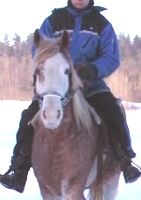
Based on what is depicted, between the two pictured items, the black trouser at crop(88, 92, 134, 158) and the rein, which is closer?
the rein

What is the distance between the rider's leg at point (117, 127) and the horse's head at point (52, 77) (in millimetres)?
763

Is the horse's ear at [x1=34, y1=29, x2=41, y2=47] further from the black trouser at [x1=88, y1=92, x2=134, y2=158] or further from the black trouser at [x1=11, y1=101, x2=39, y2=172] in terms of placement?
the black trouser at [x1=88, y1=92, x2=134, y2=158]

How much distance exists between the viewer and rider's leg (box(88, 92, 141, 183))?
15.0ft

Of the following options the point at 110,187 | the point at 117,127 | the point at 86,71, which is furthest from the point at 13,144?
the point at 86,71

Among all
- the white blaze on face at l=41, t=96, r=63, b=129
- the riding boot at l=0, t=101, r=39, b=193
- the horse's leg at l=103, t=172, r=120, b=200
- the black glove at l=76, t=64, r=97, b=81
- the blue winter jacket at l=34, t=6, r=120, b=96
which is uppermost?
the blue winter jacket at l=34, t=6, r=120, b=96

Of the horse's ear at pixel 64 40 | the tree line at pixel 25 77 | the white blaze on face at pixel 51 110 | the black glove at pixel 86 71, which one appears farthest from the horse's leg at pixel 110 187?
the tree line at pixel 25 77

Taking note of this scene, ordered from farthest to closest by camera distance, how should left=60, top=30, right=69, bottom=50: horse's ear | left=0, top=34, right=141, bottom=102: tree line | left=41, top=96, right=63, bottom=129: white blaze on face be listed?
→ left=0, top=34, right=141, bottom=102: tree line → left=60, top=30, right=69, bottom=50: horse's ear → left=41, top=96, right=63, bottom=129: white blaze on face

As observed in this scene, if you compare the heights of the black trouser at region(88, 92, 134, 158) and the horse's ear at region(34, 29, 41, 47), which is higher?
the horse's ear at region(34, 29, 41, 47)

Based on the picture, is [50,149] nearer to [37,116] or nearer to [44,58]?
[37,116]

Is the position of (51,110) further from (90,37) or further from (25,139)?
(90,37)

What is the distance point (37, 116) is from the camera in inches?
165

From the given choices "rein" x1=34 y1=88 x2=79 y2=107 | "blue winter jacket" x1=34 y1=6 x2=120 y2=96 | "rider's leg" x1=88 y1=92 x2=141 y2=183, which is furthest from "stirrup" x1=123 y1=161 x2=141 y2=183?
"rein" x1=34 y1=88 x2=79 y2=107

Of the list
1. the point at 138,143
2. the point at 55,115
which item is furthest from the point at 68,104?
the point at 138,143

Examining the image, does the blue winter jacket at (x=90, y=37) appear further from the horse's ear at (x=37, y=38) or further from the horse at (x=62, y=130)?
the horse's ear at (x=37, y=38)
